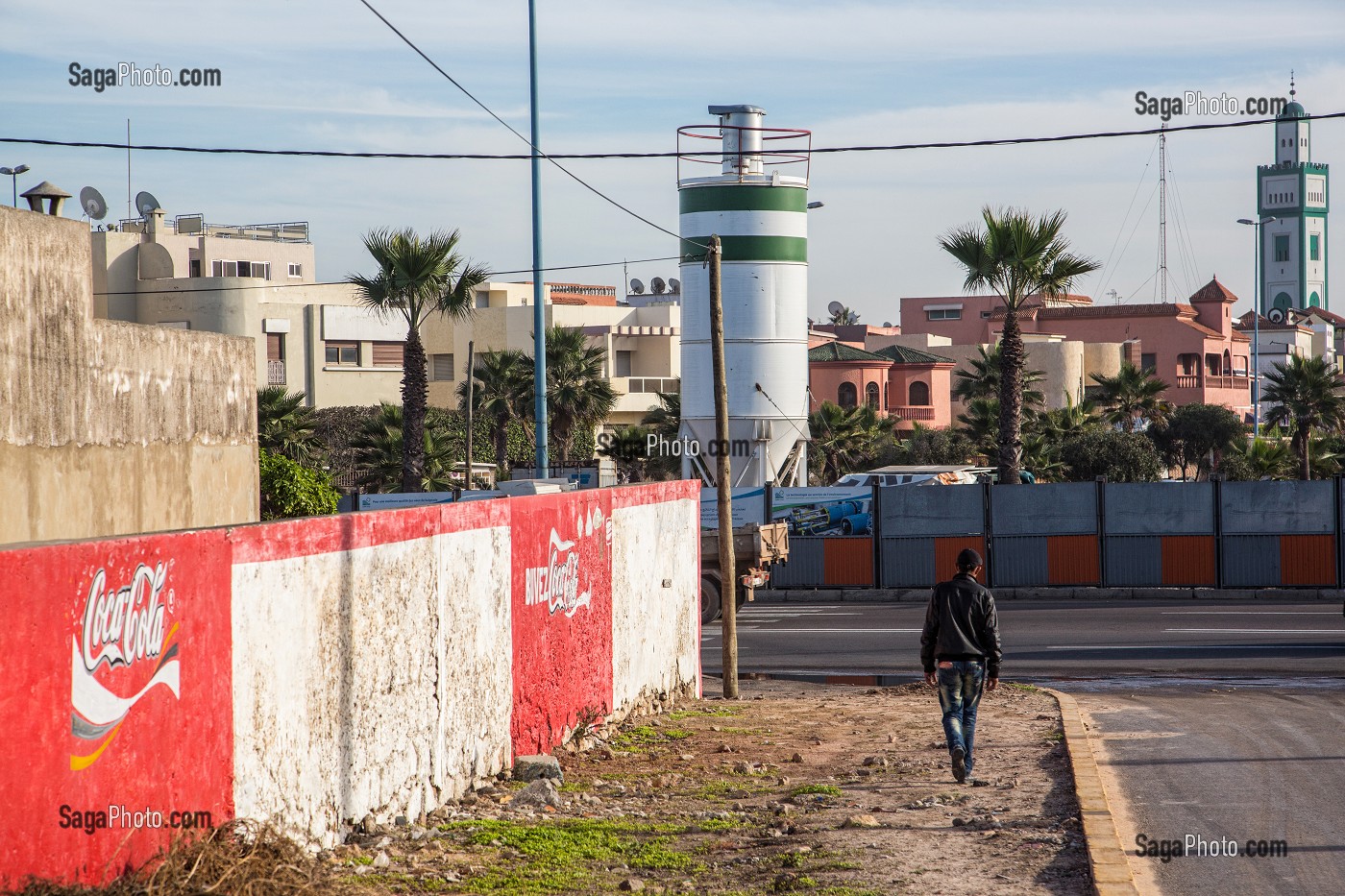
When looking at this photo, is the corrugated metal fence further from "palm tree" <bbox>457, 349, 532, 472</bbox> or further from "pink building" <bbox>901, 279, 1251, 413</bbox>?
"pink building" <bbox>901, 279, 1251, 413</bbox>

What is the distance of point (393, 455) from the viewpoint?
137ft

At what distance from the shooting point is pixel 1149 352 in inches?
3332

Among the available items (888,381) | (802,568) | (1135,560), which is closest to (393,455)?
(802,568)

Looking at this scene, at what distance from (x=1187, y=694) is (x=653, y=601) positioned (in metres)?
6.46

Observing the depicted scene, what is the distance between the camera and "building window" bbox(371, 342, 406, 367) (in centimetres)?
6144

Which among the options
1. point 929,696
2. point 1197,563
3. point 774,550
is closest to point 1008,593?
point 1197,563

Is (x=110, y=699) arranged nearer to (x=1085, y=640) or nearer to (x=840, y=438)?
(x=1085, y=640)

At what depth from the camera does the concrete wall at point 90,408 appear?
1247cm

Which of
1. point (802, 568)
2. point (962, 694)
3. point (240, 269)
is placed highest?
point (240, 269)

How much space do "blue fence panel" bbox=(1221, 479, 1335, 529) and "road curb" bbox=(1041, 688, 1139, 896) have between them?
18.8 m

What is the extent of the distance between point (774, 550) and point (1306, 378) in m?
40.7

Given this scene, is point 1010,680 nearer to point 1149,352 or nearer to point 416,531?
point 416,531

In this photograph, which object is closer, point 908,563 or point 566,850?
point 566,850

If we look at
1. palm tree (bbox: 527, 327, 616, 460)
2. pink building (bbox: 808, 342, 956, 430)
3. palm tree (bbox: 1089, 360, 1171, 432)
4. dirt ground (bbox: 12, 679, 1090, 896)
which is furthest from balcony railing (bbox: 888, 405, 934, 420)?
dirt ground (bbox: 12, 679, 1090, 896)
